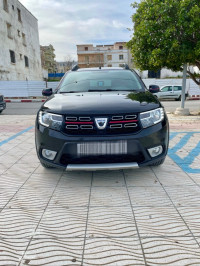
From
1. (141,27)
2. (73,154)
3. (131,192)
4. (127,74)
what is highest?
(141,27)

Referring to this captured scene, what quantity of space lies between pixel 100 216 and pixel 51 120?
130cm

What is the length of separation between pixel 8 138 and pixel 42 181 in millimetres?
3221

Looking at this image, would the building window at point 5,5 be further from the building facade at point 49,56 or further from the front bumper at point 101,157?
the building facade at point 49,56

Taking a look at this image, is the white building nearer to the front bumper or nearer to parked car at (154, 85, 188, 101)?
parked car at (154, 85, 188, 101)

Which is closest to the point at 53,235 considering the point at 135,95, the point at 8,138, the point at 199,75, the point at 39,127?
the point at 39,127

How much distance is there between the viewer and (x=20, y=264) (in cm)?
171

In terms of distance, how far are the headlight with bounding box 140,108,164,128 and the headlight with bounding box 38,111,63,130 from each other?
1021mm

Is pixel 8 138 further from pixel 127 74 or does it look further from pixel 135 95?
pixel 135 95

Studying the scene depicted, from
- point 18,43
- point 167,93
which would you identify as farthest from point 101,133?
point 18,43

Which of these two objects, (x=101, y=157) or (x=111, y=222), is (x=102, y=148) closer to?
(x=101, y=157)

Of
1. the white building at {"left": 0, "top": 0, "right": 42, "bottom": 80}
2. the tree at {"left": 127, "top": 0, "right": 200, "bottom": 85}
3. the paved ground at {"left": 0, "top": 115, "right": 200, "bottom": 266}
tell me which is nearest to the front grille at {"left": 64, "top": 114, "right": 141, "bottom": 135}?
the paved ground at {"left": 0, "top": 115, "right": 200, "bottom": 266}

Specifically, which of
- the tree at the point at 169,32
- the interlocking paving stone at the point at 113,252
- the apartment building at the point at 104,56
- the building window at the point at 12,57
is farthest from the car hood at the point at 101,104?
the apartment building at the point at 104,56

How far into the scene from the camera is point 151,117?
2.83 metres

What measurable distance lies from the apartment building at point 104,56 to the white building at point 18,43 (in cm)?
2536
